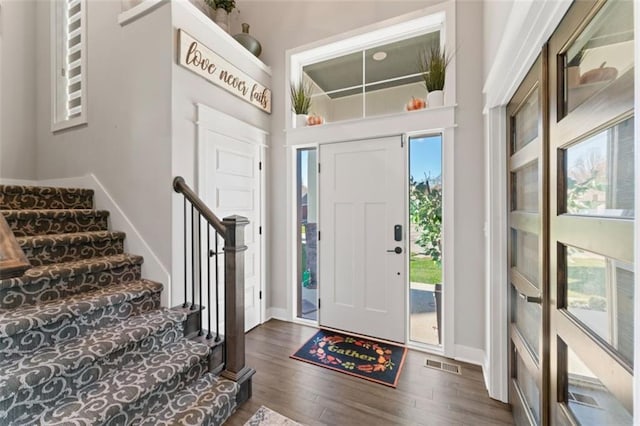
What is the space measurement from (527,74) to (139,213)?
295 centimetres

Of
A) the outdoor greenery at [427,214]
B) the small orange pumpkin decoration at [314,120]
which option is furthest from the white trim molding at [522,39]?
the small orange pumpkin decoration at [314,120]

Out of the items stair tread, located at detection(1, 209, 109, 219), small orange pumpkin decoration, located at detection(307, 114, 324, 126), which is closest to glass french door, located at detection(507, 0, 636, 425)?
small orange pumpkin decoration, located at detection(307, 114, 324, 126)

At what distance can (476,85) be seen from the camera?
2379 millimetres

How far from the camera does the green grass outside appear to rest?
2.76 m

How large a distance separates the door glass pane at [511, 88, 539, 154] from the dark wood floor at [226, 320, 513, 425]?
180cm

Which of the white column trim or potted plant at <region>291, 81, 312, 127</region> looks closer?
the white column trim

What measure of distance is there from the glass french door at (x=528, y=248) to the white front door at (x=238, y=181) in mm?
2380

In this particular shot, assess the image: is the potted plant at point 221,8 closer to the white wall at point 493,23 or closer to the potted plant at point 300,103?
the potted plant at point 300,103

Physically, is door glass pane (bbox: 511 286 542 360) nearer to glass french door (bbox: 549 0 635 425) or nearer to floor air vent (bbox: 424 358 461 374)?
glass french door (bbox: 549 0 635 425)

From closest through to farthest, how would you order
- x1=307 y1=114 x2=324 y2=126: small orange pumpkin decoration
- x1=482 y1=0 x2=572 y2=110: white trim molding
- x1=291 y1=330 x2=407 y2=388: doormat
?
x1=482 y1=0 x2=572 y2=110: white trim molding
x1=291 y1=330 x2=407 y2=388: doormat
x1=307 y1=114 x2=324 y2=126: small orange pumpkin decoration

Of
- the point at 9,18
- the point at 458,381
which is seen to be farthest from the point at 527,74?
the point at 9,18

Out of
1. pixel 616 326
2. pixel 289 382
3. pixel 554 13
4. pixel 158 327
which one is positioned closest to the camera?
pixel 616 326

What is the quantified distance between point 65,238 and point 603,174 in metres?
3.05

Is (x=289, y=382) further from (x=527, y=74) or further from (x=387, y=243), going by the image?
(x=527, y=74)
